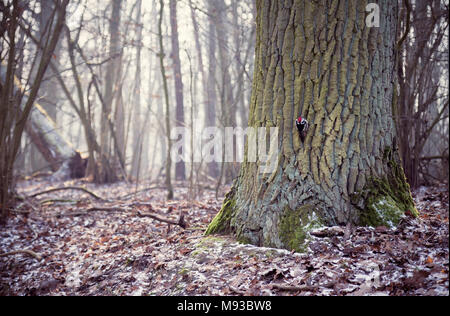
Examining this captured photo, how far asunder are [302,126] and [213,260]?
1.49 meters

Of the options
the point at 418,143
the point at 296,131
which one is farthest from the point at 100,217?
the point at 418,143

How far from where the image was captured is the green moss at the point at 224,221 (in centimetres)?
352

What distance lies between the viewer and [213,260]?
3.02 meters

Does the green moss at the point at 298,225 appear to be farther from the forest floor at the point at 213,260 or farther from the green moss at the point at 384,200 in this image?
the green moss at the point at 384,200

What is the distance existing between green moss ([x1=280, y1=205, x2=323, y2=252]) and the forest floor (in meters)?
0.09

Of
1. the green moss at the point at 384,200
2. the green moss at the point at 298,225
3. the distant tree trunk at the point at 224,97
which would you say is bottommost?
the green moss at the point at 298,225

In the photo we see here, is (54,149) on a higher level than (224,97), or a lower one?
lower

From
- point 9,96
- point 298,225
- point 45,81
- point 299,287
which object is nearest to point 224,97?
point 9,96

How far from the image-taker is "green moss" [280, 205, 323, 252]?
2.92 metres

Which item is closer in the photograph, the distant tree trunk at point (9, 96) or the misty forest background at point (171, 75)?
the distant tree trunk at point (9, 96)

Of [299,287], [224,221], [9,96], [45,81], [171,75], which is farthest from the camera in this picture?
[45,81]

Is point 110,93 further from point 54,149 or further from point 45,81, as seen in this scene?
point 45,81

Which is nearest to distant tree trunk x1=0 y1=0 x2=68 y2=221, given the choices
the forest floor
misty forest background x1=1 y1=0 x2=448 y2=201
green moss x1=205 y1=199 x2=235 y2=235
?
misty forest background x1=1 y1=0 x2=448 y2=201

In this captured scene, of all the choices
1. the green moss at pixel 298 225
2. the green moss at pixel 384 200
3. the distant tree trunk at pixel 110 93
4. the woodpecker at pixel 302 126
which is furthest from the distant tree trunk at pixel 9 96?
the green moss at pixel 384 200
